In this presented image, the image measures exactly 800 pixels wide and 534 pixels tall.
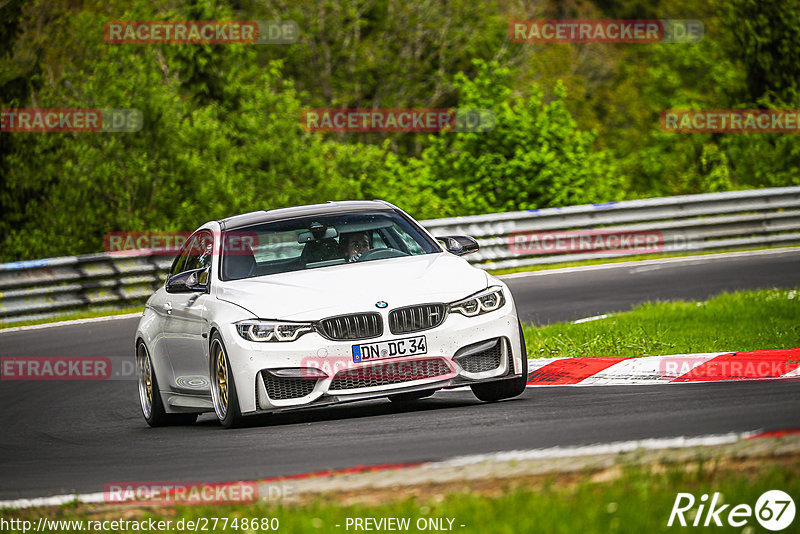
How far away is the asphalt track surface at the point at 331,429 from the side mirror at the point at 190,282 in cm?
101

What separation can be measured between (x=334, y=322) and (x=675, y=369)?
2736 millimetres

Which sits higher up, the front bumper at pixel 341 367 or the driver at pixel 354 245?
the driver at pixel 354 245

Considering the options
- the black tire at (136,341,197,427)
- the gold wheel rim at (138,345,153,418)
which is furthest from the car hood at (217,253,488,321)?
the gold wheel rim at (138,345,153,418)

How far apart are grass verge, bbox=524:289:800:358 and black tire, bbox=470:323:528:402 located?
1954 mm

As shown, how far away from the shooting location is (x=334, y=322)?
28.8 ft

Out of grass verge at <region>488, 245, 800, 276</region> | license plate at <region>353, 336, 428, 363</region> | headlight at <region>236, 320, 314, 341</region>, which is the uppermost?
headlight at <region>236, 320, 314, 341</region>

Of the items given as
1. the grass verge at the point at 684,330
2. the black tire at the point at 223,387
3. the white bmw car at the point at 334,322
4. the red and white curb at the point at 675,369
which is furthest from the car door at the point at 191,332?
the grass verge at the point at 684,330

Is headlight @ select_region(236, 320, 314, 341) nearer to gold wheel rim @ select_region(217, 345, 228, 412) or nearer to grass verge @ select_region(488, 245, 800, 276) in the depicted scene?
gold wheel rim @ select_region(217, 345, 228, 412)

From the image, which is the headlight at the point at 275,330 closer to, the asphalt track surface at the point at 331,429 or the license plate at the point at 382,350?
the license plate at the point at 382,350

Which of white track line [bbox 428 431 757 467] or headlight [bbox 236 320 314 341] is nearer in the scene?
white track line [bbox 428 431 757 467]

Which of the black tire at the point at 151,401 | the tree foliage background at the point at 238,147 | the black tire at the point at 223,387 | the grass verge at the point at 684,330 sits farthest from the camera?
the tree foliage background at the point at 238,147

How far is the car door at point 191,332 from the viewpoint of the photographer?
9688 millimetres

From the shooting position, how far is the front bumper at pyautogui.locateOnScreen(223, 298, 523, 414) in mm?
8734

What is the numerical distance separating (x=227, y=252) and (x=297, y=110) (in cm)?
2346
